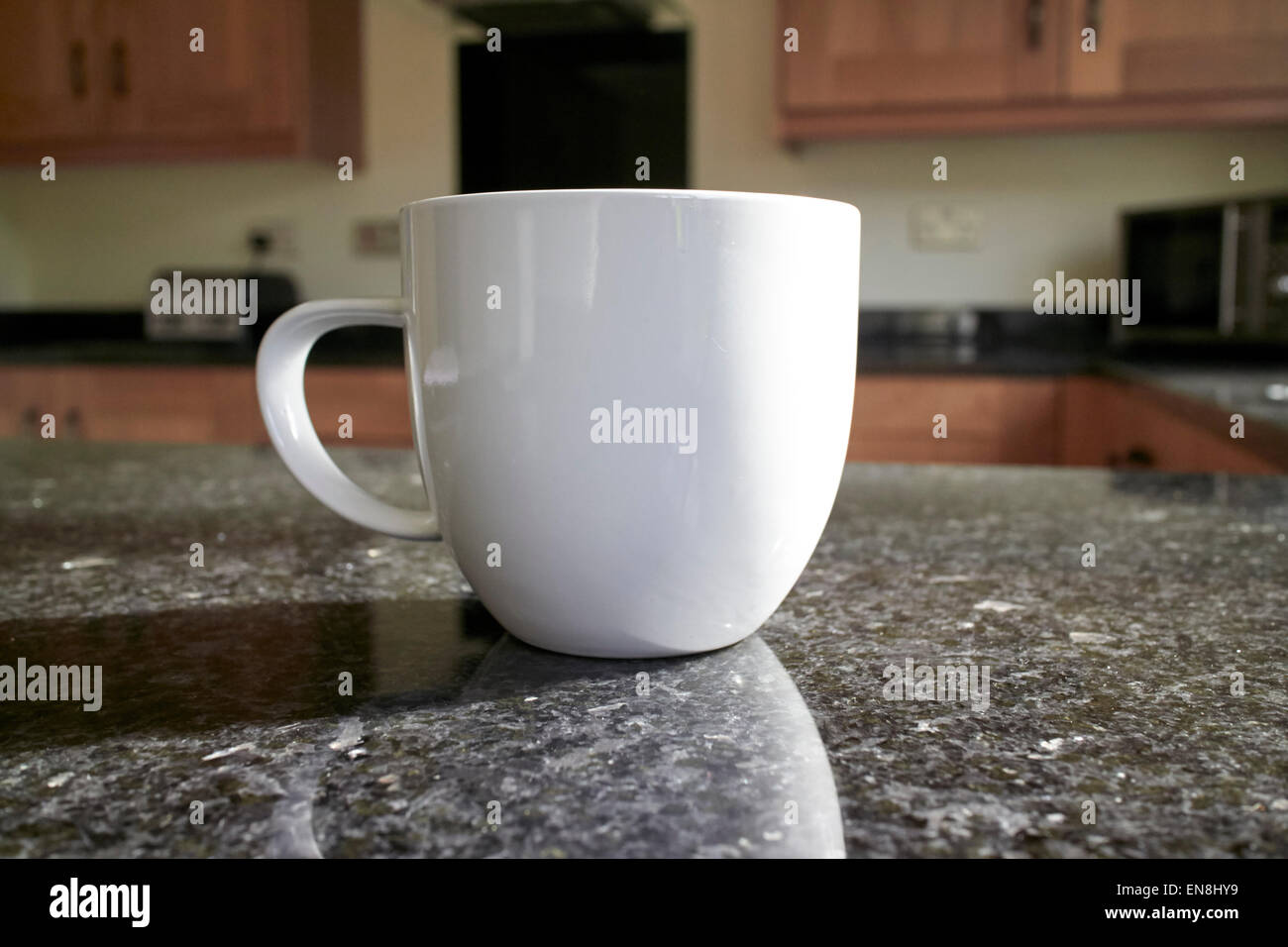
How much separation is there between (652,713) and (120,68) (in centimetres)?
317

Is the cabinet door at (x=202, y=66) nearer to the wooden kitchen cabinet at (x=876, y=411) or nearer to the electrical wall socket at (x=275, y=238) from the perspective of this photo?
the electrical wall socket at (x=275, y=238)

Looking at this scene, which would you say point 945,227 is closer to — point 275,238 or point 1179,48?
point 1179,48

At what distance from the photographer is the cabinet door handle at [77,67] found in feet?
9.91

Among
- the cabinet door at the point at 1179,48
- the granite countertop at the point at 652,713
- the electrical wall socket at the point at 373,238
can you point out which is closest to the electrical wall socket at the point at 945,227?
the cabinet door at the point at 1179,48

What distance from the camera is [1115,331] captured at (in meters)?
2.59

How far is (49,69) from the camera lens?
9.98ft

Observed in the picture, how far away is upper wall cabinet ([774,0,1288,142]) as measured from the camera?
242 centimetres

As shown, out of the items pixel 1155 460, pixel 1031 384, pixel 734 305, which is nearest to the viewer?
pixel 734 305

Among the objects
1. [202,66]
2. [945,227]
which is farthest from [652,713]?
[202,66]

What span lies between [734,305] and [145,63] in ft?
10.1

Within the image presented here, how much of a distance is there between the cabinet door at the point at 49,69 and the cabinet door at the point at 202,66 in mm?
66
